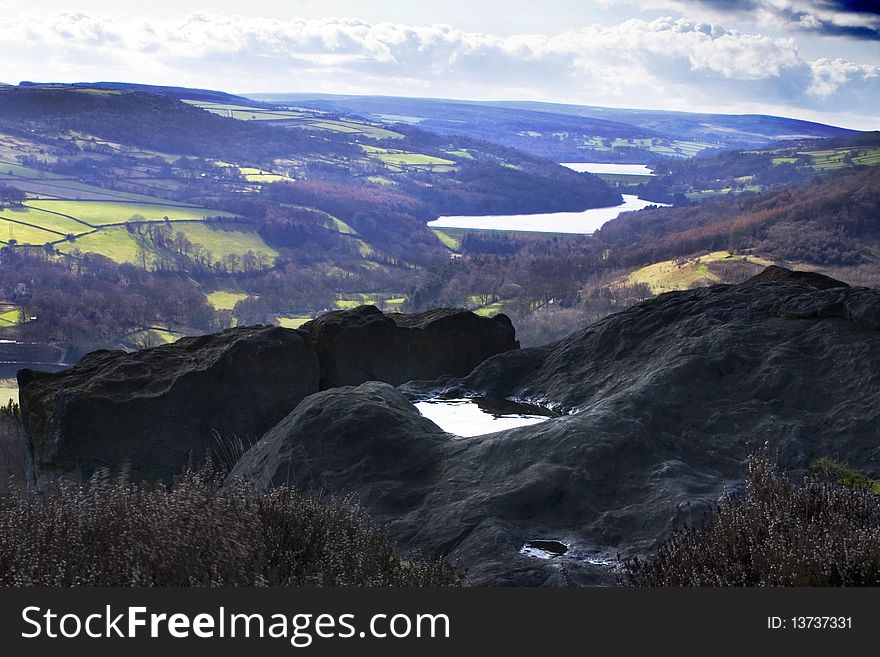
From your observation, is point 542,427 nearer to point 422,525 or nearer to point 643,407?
point 643,407

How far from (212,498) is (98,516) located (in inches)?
26.3

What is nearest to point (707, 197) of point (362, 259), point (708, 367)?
point (362, 259)

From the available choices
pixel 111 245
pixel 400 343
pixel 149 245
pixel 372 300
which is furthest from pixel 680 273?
pixel 400 343

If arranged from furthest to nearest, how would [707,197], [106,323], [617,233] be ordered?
[707,197], [617,233], [106,323]

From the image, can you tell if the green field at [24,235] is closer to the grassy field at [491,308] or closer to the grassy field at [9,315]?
the grassy field at [9,315]

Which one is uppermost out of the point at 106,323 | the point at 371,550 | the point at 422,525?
the point at 371,550

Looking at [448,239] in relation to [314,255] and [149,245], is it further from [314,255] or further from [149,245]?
[149,245]

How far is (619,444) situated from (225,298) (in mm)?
119222

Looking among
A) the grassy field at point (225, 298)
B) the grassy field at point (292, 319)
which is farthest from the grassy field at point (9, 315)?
the grassy field at point (292, 319)

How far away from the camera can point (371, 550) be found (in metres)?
5.86

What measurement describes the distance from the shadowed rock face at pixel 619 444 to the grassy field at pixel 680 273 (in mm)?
79740

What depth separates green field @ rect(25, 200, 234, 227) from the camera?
144125mm

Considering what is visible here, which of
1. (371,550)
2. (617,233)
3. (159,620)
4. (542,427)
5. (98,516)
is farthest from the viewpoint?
(617,233)

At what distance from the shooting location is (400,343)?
14.4 metres
